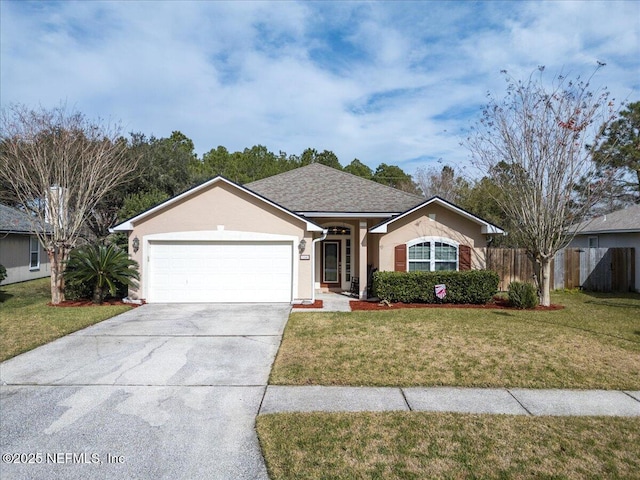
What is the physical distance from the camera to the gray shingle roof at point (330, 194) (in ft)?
47.8

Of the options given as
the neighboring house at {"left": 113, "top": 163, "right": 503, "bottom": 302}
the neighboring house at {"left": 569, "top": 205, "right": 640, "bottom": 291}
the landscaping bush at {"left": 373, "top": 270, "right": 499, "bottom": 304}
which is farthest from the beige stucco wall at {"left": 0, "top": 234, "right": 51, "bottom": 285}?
the neighboring house at {"left": 569, "top": 205, "right": 640, "bottom": 291}

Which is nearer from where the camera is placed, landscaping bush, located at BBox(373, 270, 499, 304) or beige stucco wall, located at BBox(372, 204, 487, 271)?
landscaping bush, located at BBox(373, 270, 499, 304)

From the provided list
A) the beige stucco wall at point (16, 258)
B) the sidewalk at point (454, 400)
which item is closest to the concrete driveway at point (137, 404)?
the sidewalk at point (454, 400)

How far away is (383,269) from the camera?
13.7 m

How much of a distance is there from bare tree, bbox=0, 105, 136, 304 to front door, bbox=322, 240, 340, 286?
27.3 ft

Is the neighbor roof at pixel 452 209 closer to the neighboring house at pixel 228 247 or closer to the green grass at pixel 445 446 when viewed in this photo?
the neighboring house at pixel 228 247

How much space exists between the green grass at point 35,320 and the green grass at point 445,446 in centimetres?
609

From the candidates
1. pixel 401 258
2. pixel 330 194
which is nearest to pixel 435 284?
pixel 401 258

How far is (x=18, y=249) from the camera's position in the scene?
1930 cm

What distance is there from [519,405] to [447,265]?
904 centimetres

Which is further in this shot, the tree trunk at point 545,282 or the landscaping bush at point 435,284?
the landscaping bush at point 435,284

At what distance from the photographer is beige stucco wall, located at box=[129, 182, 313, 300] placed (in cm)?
1250

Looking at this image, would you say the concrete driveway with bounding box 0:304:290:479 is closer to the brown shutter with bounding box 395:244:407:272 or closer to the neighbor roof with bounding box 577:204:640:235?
the brown shutter with bounding box 395:244:407:272

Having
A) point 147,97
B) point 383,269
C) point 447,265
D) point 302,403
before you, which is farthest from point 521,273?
point 147,97
